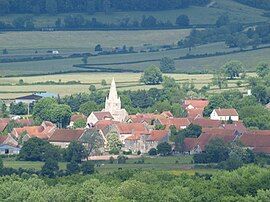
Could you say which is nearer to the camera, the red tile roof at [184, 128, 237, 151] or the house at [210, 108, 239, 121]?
the red tile roof at [184, 128, 237, 151]

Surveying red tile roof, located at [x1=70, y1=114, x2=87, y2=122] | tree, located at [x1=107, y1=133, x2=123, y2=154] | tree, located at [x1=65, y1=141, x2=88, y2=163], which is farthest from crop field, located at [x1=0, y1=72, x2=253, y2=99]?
tree, located at [x1=65, y1=141, x2=88, y2=163]

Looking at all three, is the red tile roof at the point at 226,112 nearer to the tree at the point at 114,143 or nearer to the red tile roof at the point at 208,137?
the red tile roof at the point at 208,137

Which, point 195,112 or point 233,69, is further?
point 233,69

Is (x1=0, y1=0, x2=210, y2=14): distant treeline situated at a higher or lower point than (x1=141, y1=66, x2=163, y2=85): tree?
lower

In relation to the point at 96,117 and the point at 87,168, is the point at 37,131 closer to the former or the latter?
the point at 96,117

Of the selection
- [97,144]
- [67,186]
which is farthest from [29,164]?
[67,186]

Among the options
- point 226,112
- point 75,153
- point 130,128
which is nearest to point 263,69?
point 226,112

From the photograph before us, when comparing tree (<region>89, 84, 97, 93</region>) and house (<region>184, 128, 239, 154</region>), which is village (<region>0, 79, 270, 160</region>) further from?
tree (<region>89, 84, 97, 93</region>)

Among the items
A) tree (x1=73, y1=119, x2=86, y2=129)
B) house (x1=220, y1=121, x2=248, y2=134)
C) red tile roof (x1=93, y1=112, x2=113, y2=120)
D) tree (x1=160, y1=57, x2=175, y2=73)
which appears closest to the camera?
house (x1=220, y1=121, x2=248, y2=134)
